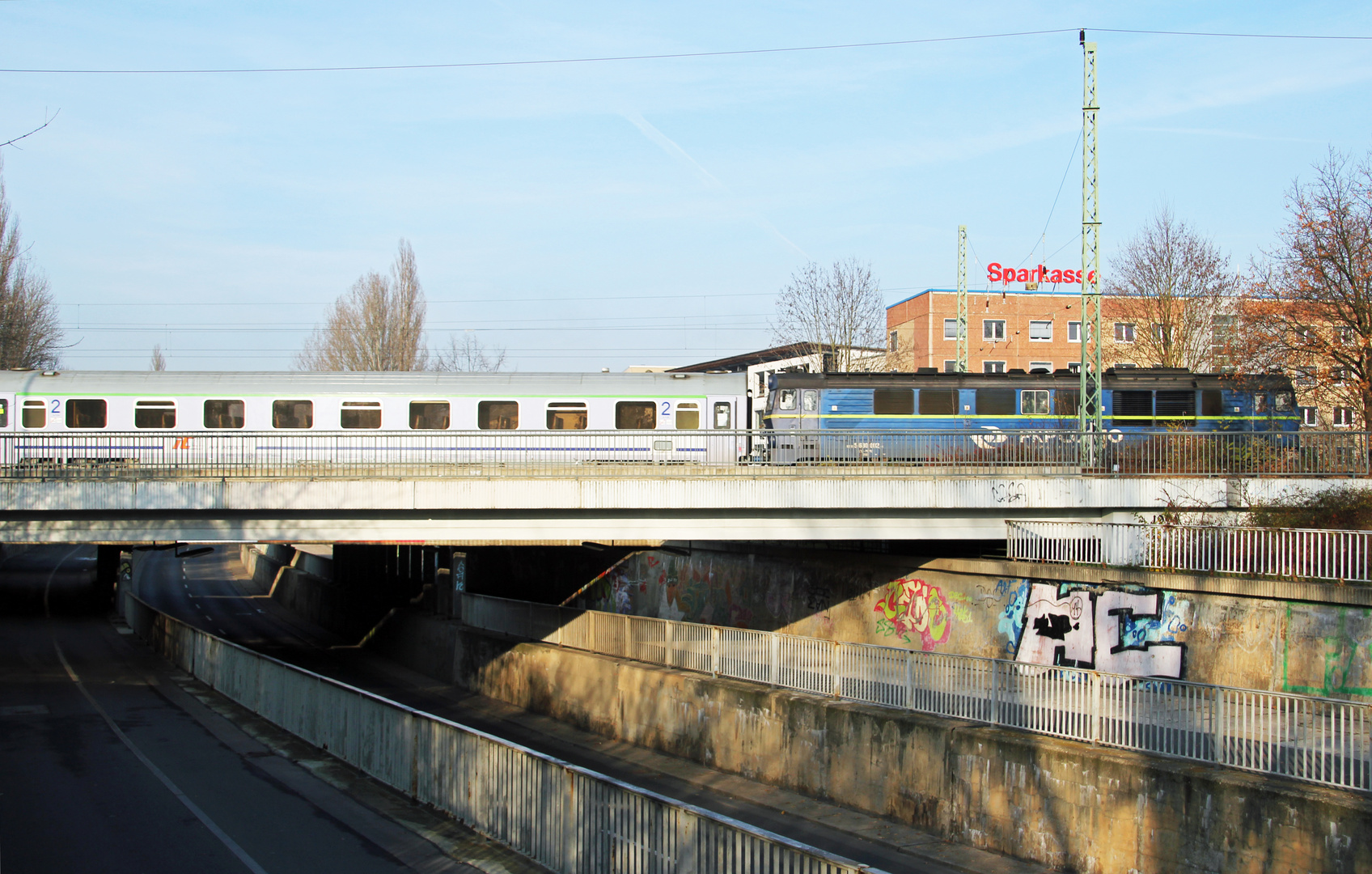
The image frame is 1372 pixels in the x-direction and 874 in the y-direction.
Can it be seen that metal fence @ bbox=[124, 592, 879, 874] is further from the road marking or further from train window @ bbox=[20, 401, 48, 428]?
train window @ bbox=[20, 401, 48, 428]

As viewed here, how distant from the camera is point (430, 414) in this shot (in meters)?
29.1

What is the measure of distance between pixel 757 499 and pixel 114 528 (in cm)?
1309

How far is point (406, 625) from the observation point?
39.9 metres

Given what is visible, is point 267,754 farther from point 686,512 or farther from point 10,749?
point 686,512

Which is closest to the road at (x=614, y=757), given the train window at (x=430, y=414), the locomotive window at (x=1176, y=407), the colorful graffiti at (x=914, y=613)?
the colorful graffiti at (x=914, y=613)

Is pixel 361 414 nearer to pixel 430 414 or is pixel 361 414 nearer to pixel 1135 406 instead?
pixel 430 414

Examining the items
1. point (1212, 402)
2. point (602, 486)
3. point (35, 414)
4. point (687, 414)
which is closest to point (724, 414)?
point (687, 414)

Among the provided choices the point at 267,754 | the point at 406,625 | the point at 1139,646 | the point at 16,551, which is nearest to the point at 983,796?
the point at 1139,646

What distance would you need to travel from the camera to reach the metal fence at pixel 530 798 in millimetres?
8805

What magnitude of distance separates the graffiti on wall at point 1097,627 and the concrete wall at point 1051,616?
0.07 ft

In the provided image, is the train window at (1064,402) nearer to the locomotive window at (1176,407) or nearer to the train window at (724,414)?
the locomotive window at (1176,407)

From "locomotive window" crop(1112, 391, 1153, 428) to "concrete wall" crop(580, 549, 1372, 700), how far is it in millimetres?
12187

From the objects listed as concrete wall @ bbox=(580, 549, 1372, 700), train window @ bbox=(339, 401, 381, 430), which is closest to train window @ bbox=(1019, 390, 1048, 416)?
concrete wall @ bbox=(580, 549, 1372, 700)

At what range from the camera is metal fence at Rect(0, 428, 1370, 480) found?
72.7 ft
